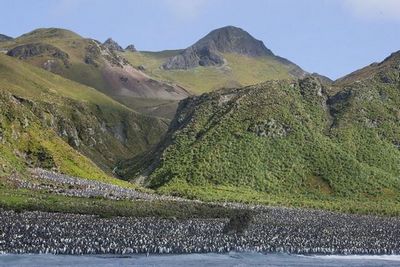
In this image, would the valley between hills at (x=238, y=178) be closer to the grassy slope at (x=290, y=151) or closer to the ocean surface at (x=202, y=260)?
the grassy slope at (x=290, y=151)

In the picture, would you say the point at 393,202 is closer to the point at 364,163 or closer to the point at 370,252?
the point at 364,163

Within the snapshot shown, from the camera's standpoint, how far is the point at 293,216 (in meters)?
96.1

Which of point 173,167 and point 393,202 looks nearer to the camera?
point 393,202

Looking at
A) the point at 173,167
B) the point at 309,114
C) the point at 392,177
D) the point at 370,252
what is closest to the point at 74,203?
the point at 370,252

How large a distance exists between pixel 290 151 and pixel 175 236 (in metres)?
79.6

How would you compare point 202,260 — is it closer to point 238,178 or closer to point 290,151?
point 238,178

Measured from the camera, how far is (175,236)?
228ft

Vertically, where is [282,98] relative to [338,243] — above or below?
above

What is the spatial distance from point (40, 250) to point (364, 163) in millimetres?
101608

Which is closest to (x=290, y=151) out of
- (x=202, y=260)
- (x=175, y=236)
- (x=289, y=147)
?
(x=289, y=147)

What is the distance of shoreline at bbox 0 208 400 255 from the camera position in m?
61.9

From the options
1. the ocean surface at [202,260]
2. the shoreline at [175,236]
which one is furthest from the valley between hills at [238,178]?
the ocean surface at [202,260]

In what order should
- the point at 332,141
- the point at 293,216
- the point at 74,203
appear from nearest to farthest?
1. the point at 74,203
2. the point at 293,216
3. the point at 332,141

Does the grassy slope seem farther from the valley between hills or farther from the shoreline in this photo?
the shoreline
